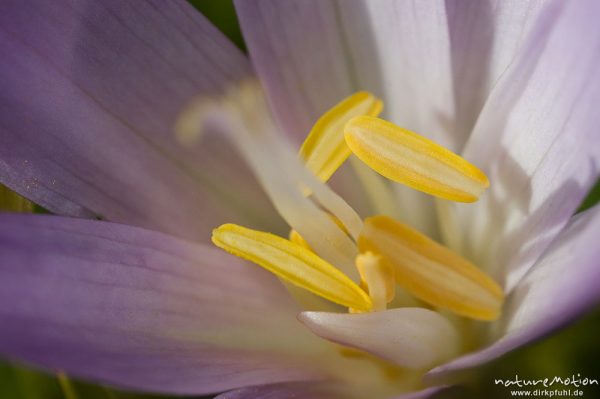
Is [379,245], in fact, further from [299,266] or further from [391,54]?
[391,54]

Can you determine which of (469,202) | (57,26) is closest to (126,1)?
(57,26)

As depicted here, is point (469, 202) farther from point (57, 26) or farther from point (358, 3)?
point (57, 26)

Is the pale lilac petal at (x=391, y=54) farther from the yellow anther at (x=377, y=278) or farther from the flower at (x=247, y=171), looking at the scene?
the yellow anther at (x=377, y=278)

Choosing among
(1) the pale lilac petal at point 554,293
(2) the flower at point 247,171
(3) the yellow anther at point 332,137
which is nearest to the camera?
(1) the pale lilac petal at point 554,293

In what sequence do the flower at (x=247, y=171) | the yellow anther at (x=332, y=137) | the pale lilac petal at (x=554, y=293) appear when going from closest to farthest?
the pale lilac petal at (x=554, y=293), the flower at (x=247, y=171), the yellow anther at (x=332, y=137)

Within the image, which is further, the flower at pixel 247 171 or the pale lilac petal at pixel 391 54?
the pale lilac petal at pixel 391 54

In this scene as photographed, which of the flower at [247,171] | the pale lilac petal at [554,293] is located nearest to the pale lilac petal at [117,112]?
the flower at [247,171]
